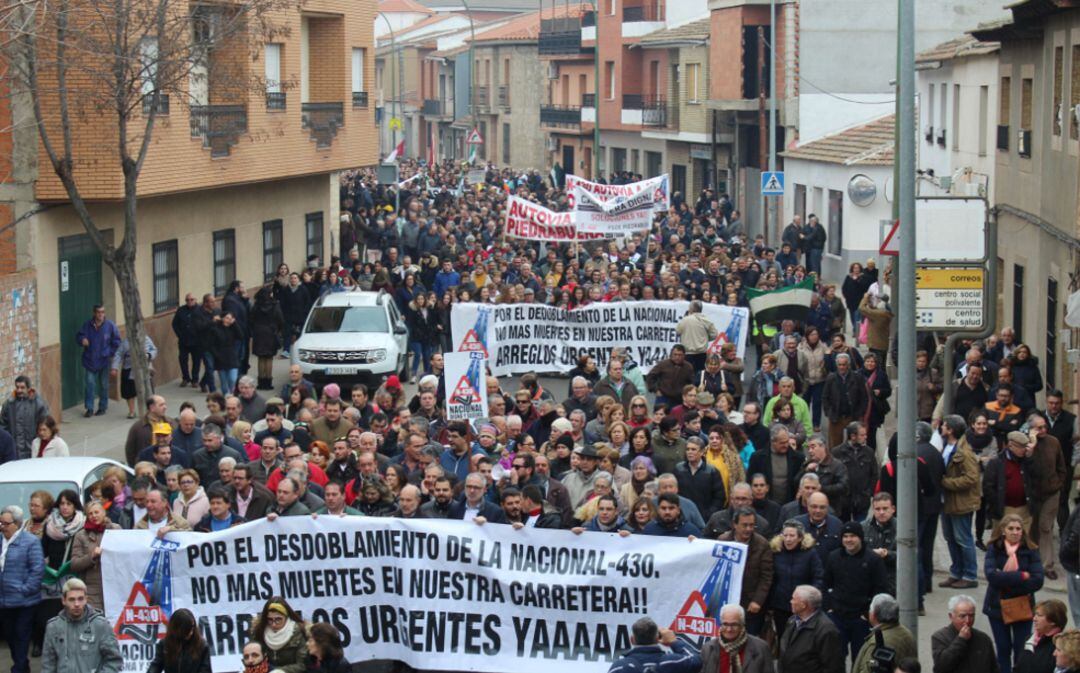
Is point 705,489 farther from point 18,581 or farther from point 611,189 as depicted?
point 611,189

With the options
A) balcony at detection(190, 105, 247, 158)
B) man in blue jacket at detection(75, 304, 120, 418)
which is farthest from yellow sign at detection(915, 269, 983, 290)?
balcony at detection(190, 105, 247, 158)

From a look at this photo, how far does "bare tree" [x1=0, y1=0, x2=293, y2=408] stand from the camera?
22500mm

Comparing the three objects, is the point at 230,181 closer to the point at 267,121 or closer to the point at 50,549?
the point at 267,121

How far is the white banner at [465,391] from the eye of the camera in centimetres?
1798

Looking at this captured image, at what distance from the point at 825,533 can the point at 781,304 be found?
13182 millimetres

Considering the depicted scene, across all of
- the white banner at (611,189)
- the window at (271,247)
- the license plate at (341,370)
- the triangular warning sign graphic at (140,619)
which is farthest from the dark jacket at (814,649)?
the window at (271,247)

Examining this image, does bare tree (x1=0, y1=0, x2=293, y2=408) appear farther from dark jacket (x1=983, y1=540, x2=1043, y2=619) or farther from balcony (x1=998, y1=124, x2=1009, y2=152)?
dark jacket (x1=983, y1=540, x2=1043, y2=619)

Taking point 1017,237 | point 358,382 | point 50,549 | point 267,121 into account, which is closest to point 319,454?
point 50,549

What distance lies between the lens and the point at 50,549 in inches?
535

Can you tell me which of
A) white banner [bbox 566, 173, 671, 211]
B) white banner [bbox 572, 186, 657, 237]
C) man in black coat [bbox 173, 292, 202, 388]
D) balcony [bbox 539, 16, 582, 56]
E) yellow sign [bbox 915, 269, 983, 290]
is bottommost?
man in black coat [bbox 173, 292, 202, 388]

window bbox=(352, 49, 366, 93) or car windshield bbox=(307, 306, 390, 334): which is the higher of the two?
window bbox=(352, 49, 366, 93)

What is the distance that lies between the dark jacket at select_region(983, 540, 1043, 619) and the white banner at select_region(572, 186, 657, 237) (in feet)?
62.6

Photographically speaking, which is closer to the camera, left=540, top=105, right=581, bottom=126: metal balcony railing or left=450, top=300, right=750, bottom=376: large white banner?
left=450, top=300, right=750, bottom=376: large white banner

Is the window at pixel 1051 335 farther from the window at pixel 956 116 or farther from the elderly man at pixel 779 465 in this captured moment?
the window at pixel 956 116
